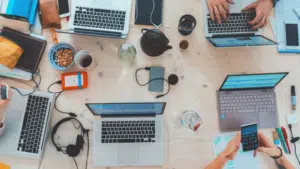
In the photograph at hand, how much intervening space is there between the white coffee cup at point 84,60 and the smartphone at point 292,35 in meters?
0.99

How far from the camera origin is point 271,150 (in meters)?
1.21

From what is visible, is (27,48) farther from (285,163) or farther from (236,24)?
(285,163)

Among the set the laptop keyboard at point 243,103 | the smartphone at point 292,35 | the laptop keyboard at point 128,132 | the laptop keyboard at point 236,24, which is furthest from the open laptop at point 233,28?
the laptop keyboard at point 128,132

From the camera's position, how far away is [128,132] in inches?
49.8

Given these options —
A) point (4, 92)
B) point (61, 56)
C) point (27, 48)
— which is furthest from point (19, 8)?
point (4, 92)

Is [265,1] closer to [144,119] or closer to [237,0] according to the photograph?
[237,0]

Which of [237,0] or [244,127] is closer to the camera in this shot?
[244,127]

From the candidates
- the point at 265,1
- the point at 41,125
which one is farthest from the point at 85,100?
the point at 265,1

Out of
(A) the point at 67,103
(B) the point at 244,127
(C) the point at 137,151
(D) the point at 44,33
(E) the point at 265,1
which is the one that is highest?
(E) the point at 265,1

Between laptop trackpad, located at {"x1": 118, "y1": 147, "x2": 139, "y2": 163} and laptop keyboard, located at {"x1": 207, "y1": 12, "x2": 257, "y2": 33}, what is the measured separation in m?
0.72

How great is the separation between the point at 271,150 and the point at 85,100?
910 mm

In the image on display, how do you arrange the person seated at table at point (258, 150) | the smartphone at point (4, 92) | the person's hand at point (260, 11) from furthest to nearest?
the person's hand at point (260, 11)
the person seated at table at point (258, 150)
the smartphone at point (4, 92)

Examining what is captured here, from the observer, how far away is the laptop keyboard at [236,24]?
131 cm

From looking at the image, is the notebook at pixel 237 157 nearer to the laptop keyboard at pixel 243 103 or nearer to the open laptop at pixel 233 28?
the laptop keyboard at pixel 243 103
